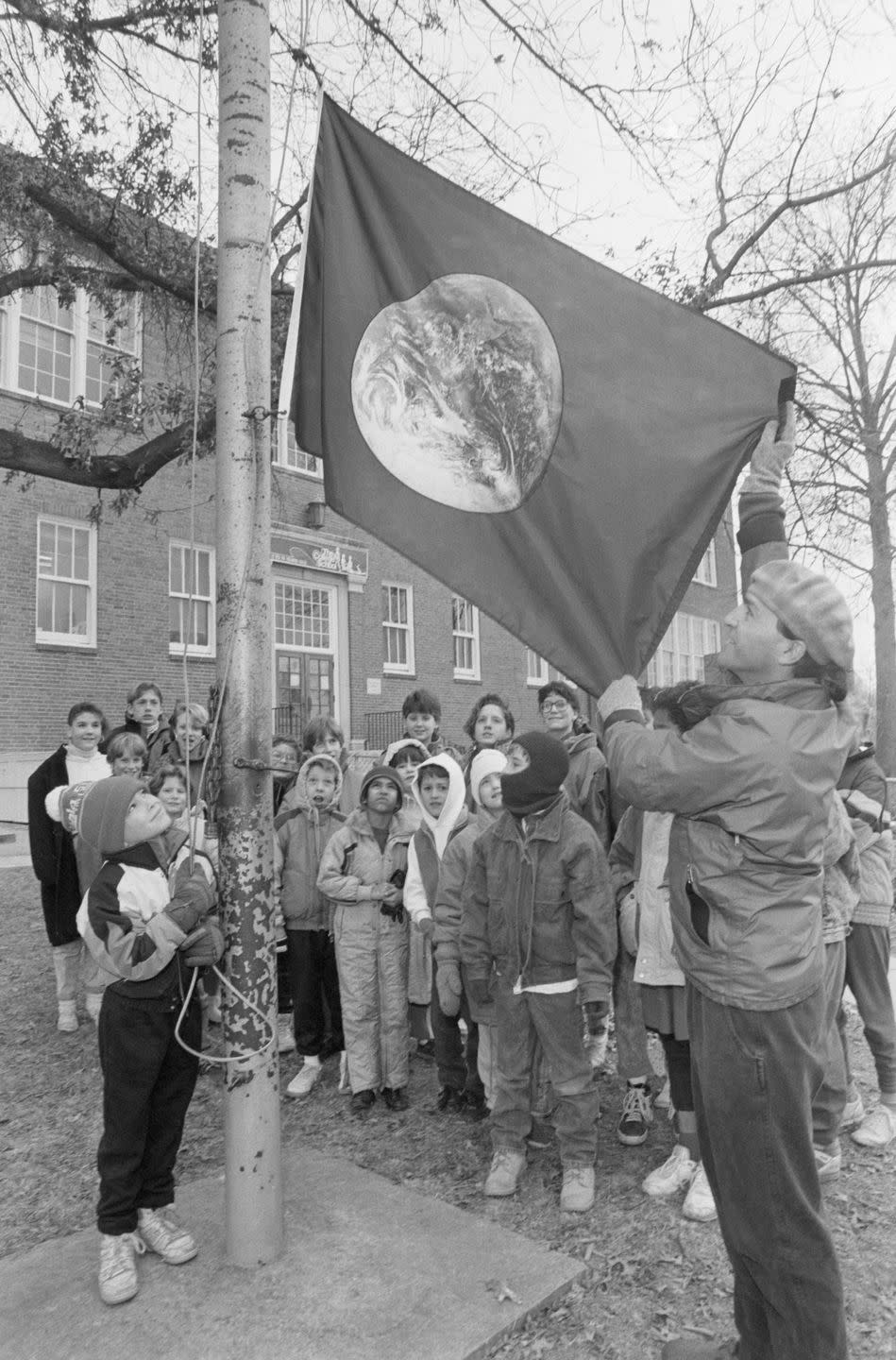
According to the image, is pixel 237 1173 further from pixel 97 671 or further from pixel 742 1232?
pixel 97 671

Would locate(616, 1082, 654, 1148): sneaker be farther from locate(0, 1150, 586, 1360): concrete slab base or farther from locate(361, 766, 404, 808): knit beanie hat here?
locate(361, 766, 404, 808): knit beanie hat

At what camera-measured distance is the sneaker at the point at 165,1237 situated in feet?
10.1

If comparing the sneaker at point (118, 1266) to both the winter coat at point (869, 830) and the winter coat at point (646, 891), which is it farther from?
the winter coat at point (869, 830)

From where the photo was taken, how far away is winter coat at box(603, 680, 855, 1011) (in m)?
2.27

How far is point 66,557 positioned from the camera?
50.8 ft

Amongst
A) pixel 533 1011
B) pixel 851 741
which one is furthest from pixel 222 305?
pixel 533 1011

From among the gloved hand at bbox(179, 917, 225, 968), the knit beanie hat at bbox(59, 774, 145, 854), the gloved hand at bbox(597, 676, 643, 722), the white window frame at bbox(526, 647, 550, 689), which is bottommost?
the gloved hand at bbox(179, 917, 225, 968)

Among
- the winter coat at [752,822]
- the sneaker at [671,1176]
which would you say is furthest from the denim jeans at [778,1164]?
the sneaker at [671,1176]

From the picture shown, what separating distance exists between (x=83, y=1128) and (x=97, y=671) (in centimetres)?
1202

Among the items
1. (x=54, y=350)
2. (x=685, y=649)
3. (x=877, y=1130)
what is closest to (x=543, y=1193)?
(x=877, y=1130)

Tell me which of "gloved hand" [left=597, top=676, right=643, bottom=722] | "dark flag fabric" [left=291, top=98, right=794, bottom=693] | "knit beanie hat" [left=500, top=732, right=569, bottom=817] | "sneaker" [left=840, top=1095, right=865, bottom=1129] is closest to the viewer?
"gloved hand" [left=597, top=676, right=643, bottom=722]

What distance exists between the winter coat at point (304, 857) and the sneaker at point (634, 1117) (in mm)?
1706

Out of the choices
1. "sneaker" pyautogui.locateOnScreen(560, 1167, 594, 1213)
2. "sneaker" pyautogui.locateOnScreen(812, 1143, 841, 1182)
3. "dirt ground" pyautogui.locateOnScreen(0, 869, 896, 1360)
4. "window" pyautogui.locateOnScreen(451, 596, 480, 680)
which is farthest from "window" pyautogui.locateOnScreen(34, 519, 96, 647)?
"sneaker" pyautogui.locateOnScreen(812, 1143, 841, 1182)

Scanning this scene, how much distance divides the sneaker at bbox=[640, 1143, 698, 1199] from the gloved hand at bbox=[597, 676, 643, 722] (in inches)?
82.9
